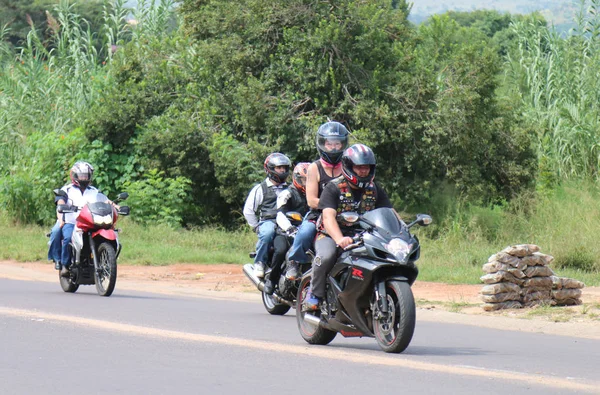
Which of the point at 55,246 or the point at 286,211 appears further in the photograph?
the point at 55,246

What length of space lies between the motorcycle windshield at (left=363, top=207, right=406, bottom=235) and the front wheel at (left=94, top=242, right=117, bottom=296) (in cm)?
574

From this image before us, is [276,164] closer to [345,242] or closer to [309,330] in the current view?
[309,330]

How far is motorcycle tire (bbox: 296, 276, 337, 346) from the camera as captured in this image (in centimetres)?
974

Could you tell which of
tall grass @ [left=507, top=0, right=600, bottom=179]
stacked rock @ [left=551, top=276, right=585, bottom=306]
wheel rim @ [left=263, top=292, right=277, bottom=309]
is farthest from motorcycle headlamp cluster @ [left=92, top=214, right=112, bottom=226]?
tall grass @ [left=507, top=0, right=600, bottom=179]

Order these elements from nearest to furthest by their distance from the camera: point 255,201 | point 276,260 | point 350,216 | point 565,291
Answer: point 350,216, point 276,260, point 255,201, point 565,291

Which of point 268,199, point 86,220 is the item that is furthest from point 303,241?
point 86,220

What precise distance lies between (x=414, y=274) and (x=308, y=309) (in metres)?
1.31

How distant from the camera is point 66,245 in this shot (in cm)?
1491

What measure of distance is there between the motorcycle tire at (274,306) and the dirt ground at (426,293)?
5.48 ft

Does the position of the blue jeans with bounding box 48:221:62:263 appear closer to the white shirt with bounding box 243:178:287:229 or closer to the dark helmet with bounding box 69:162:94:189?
the dark helmet with bounding box 69:162:94:189

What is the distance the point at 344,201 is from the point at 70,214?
6.75 m

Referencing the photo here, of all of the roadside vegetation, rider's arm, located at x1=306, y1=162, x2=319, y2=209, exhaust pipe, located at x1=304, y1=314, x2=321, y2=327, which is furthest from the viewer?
the roadside vegetation

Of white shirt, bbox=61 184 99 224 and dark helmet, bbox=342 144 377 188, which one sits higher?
dark helmet, bbox=342 144 377 188

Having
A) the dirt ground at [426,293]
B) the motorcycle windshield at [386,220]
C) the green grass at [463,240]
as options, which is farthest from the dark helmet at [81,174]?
the motorcycle windshield at [386,220]
